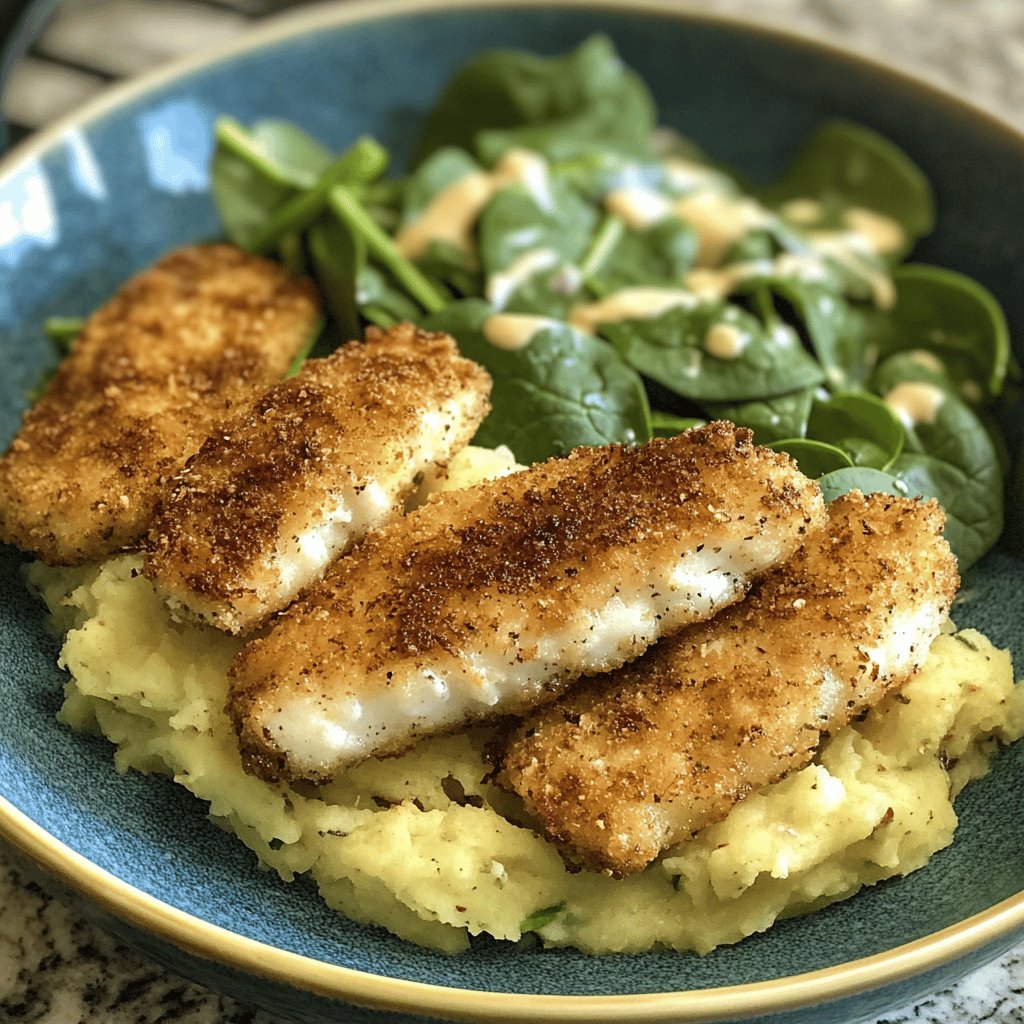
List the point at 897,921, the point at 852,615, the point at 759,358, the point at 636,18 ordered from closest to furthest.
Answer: the point at 897,921 → the point at 852,615 → the point at 759,358 → the point at 636,18

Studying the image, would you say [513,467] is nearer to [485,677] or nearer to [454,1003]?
[485,677]

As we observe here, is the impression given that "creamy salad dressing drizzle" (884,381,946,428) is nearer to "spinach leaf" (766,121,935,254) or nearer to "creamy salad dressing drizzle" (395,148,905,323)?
"creamy salad dressing drizzle" (395,148,905,323)

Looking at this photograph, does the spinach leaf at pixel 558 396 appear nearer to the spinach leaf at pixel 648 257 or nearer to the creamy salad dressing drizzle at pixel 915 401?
the spinach leaf at pixel 648 257

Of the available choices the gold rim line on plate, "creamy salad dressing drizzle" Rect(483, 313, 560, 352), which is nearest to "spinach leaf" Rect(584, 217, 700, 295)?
"creamy salad dressing drizzle" Rect(483, 313, 560, 352)

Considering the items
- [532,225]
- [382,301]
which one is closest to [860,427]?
[532,225]

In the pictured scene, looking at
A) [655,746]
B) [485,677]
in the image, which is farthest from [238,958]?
[655,746]

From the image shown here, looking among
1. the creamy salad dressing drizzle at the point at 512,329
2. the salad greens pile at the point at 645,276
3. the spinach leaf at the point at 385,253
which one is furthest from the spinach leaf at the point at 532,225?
the creamy salad dressing drizzle at the point at 512,329
